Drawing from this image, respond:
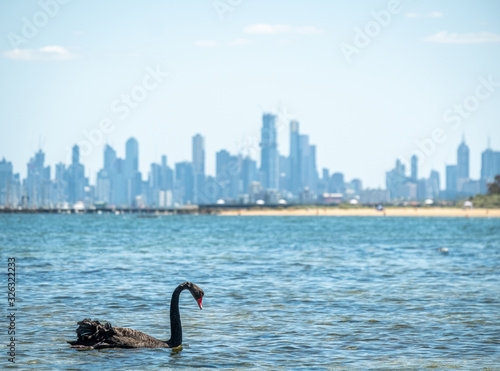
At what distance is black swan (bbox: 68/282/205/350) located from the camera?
17.8 metres

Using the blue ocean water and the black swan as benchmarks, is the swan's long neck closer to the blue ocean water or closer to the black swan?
the black swan

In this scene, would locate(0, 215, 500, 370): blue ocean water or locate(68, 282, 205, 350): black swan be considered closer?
locate(0, 215, 500, 370): blue ocean water

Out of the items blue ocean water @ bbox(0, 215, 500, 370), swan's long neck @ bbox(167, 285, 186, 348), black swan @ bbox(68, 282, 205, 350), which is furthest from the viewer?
swan's long neck @ bbox(167, 285, 186, 348)

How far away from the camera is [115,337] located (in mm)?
17797

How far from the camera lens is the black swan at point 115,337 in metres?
17.8

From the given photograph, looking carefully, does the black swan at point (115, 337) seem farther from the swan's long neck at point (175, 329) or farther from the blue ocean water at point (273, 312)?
the blue ocean water at point (273, 312)

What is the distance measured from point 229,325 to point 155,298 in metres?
6.11

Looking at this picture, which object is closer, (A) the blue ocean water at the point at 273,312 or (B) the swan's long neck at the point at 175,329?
(A) the blue ocean water at the point at 273,312

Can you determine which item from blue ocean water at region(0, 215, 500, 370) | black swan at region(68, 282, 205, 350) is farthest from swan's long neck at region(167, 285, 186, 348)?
A: blue ocean water at region(0, 215, 500, 370)

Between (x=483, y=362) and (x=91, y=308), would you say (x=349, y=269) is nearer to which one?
(x=91, y=308)

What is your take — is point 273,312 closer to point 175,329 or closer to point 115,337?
point 175,329

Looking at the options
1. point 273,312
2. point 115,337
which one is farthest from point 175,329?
point 273,312

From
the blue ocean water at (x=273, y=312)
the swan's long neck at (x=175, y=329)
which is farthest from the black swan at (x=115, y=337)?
the blue ocean water at (x=273, y=312)

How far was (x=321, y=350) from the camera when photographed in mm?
18047
